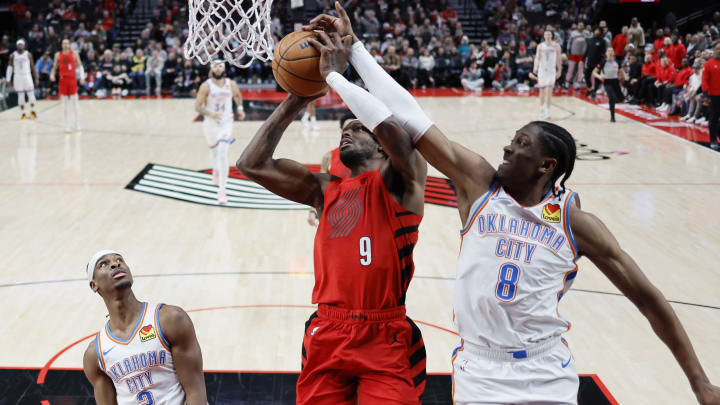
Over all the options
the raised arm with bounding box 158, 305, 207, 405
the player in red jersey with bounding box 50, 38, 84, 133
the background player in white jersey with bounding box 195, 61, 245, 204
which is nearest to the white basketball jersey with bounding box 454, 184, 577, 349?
the raised arm with bounding box 158, 305, 207, 405

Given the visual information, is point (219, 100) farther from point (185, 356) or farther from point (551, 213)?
point (551, 213)

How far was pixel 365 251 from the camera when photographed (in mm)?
3148

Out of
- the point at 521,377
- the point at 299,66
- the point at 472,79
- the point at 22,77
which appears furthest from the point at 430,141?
the point at 472,79

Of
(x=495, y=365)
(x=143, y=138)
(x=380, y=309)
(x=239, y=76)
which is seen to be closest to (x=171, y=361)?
(x=380, y=309)

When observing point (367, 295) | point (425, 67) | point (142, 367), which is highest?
point (367, 295)

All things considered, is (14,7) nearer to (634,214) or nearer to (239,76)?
(239,76)

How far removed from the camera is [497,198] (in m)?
2.74

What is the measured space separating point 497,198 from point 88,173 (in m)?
9.90

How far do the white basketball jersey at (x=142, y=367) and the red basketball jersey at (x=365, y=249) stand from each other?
0.85 meters

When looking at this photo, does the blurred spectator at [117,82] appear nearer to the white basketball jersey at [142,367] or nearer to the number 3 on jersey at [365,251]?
the white basketball jersey at [142,367]

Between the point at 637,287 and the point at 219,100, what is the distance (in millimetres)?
7418

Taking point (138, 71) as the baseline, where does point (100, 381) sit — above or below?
above

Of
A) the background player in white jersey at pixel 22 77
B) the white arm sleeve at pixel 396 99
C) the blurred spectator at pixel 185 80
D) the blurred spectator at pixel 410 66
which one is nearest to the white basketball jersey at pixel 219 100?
the white arm sleeve at pixel 396 99

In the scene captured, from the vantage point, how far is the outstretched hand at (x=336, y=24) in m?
2.96
